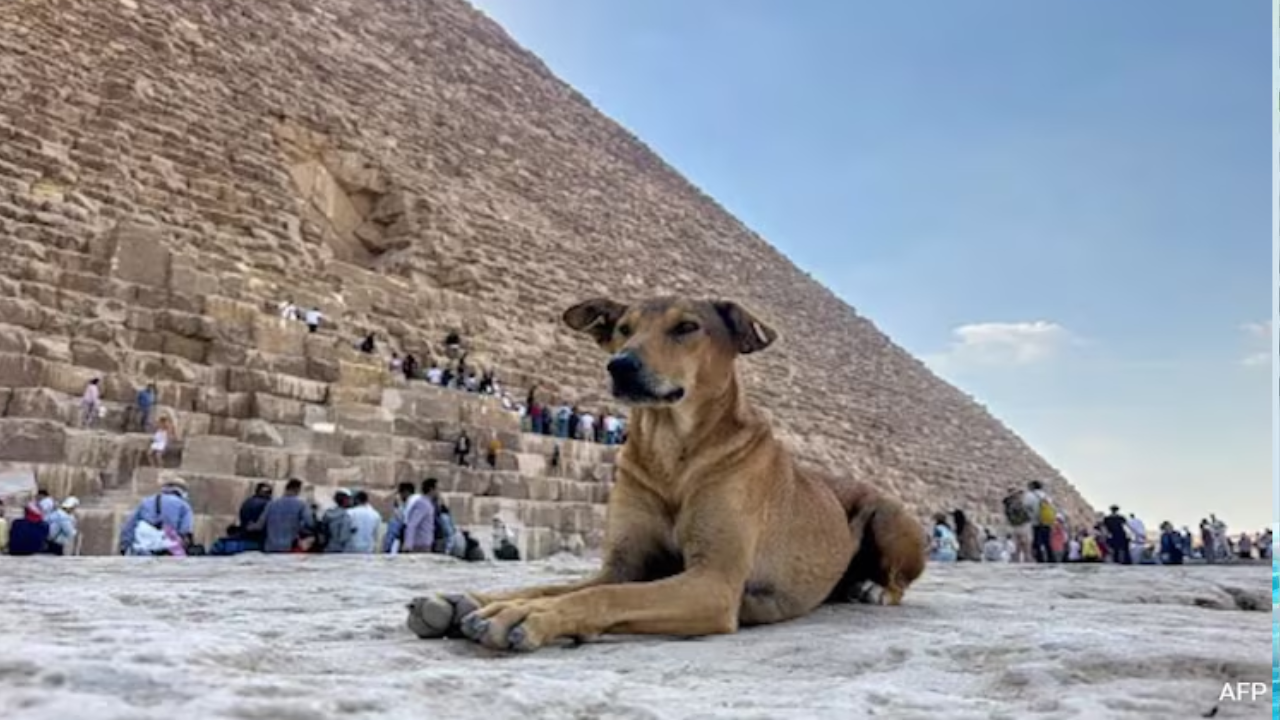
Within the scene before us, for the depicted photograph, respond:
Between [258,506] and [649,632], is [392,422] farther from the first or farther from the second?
[649,632]

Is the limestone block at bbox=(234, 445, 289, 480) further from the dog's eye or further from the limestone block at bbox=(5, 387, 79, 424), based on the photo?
the dog's eye

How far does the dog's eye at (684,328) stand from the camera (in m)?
2.13

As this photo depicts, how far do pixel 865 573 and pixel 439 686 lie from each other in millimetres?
1745

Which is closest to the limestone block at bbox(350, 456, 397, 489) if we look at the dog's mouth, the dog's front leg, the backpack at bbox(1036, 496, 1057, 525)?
the backpack at bbox(1036, 496, 1057, 525)

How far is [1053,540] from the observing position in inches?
418

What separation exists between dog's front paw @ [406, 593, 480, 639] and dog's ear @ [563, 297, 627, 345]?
0.79 m

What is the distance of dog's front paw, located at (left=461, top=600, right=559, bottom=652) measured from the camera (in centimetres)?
163

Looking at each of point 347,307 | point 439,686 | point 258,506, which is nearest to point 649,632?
point 439,686

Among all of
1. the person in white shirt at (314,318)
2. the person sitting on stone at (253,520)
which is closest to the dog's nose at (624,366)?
the person sitting on stone at (253,520)

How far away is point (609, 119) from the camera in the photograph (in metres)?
35.3

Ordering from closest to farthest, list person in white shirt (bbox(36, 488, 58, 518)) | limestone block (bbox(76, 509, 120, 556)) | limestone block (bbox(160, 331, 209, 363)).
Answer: person in white shirt (bbox(36, 488, 58, 518)) < limestone block (bbox(76, 509, 120, 556)) < limestone block (bbox(160, 331, 209, 363))

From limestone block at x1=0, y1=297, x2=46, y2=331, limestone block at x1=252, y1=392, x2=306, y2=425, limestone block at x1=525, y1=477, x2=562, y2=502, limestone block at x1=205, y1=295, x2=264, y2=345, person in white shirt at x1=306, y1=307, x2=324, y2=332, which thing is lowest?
limestone block at x1=525, y1=477, x2=562, y2=502

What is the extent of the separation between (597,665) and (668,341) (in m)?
0.80

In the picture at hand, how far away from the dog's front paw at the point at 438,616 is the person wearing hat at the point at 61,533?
5364 mm
